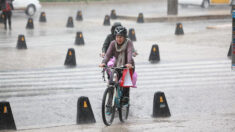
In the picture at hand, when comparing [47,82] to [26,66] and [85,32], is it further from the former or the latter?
[85,32]

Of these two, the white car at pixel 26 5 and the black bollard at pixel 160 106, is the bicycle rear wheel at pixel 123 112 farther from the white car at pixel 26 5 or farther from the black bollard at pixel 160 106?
the white car at pixel 26 5

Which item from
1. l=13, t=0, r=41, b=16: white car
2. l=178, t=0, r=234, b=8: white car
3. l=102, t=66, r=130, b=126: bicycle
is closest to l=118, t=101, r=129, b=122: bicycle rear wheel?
l=102, t=66, r=130, b=126: bicycle

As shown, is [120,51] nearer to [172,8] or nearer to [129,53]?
[129,53]

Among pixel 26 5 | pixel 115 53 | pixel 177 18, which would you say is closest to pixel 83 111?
pixel 115 53

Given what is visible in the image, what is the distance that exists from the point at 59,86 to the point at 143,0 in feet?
107

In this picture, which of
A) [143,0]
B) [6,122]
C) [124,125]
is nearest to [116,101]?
[124,125]

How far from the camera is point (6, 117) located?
895cm

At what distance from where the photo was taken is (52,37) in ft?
73.2

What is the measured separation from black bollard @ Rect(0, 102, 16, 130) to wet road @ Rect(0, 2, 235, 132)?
41 cm

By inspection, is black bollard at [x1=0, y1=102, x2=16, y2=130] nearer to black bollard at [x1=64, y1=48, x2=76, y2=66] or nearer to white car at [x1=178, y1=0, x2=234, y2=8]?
black bollard at [x1=64, y1=48, x2=76, y2=66]

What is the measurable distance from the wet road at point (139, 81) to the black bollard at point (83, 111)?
0.28 m

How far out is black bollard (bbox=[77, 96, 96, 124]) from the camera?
923cm

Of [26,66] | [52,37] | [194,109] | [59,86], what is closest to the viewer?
[194,109]

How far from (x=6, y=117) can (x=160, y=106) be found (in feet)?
8.52
